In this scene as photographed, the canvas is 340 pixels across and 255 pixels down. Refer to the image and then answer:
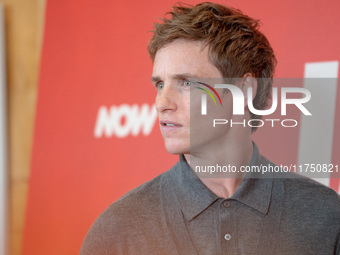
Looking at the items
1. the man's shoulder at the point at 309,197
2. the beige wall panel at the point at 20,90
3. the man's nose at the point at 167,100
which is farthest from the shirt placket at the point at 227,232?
the beige wall panel at the point at 20,90

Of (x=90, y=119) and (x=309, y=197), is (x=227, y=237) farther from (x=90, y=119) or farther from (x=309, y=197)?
(x=90, y=119)

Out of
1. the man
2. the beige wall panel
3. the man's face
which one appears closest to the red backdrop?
the beige wall panel

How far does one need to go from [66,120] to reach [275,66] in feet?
2.89

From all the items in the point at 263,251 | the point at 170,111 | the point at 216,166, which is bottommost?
the point at 263,251

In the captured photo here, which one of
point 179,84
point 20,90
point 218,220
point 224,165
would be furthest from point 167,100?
point 20,90

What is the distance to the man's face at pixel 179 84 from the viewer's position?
4.28 ft

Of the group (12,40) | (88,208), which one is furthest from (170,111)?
(12,40)

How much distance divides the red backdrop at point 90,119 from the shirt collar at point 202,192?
0.26 m

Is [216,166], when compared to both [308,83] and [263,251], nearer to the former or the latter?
[263,251]

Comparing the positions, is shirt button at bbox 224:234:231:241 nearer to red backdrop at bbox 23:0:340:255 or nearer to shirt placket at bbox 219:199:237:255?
shirt placket at bbox 219:199:237:255

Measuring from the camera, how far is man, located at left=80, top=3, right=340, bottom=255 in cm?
126

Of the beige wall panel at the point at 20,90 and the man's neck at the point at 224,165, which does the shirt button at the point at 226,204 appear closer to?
the man's neck at the point at 224,165

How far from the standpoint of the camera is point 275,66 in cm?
152

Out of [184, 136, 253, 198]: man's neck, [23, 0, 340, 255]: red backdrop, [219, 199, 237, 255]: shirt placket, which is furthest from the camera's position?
[23, 0, 340, 255]: red backdrop
